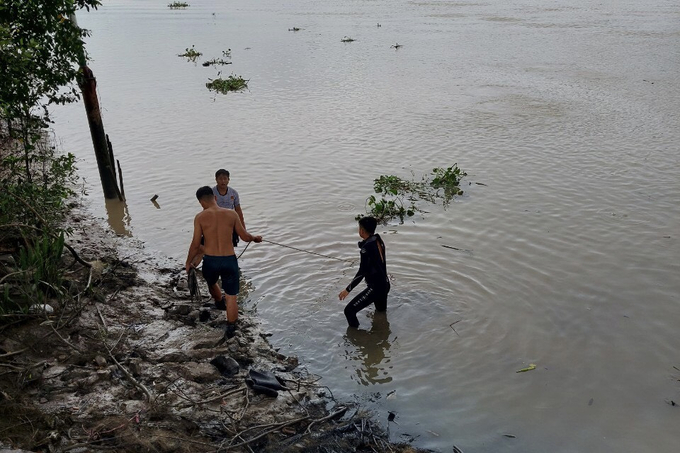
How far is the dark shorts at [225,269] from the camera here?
7008 millimetres

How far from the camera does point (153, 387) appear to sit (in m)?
5.76

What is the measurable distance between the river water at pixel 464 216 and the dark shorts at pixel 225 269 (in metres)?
0.96

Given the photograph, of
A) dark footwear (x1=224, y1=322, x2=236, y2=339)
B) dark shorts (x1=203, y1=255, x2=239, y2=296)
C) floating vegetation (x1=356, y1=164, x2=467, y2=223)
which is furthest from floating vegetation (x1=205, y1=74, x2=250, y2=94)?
dark footwear (x1=224, y1=322, x2=236, y2=339)

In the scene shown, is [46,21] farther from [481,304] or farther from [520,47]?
[520,47]

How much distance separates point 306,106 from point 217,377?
14941mm

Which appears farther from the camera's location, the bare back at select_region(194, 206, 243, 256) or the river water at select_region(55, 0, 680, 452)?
the bare back at select_region(194, 206, 243, 256)

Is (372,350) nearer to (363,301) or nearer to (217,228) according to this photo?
Answer: (363,301)

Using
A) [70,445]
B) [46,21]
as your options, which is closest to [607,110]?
[46,21]

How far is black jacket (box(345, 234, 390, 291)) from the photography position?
693 centimetres

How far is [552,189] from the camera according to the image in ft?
39.8

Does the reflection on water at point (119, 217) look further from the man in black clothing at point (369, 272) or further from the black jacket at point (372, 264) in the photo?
the black jacket at point (372, 264)

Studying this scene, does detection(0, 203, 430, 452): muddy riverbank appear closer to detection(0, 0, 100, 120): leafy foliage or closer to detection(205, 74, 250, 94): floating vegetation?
detection(0, 0, 100, 120): leafy foliage

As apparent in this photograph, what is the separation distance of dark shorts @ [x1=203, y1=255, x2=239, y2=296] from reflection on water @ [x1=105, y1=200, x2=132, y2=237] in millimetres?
4467

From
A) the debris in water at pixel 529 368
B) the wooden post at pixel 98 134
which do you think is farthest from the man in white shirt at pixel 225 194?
the debris in water at pixel 529 368
